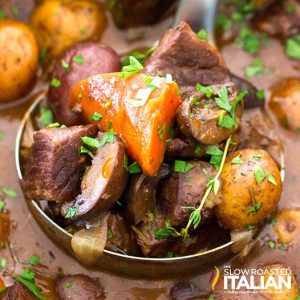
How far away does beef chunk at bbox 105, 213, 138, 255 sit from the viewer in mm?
2355

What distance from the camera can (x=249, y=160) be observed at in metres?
2.39

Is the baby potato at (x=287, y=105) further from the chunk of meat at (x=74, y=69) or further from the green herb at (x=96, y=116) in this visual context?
the green herb at (x=96, y=116)

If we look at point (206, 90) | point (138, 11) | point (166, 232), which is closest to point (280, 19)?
point (138, 11)

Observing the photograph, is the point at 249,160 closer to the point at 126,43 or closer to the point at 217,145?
the point at 217,145

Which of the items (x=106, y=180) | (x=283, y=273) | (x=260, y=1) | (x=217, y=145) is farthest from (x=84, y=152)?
(x=260, y=1)

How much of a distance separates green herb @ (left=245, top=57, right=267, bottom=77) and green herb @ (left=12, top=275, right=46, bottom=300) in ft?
4.70

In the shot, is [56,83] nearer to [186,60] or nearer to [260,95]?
[186,60]

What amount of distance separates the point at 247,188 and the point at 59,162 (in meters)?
0.71

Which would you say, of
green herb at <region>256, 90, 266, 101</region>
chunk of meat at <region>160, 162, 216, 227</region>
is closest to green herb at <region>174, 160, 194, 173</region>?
chunk of meat at <region>160, 162, 216, 227</region>

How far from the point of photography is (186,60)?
257 cm

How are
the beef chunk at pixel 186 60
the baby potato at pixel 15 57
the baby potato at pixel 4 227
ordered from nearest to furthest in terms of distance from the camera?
the beef chunk at pixel 186 60
the baby potato at pixel 4 227
the baby potato at pixel 15 57

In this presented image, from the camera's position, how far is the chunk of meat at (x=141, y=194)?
232 cm

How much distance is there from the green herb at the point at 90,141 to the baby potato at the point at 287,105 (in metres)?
1.03

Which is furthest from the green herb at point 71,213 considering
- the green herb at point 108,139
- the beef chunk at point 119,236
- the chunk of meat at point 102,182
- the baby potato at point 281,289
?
the baby potato at point 281,289
